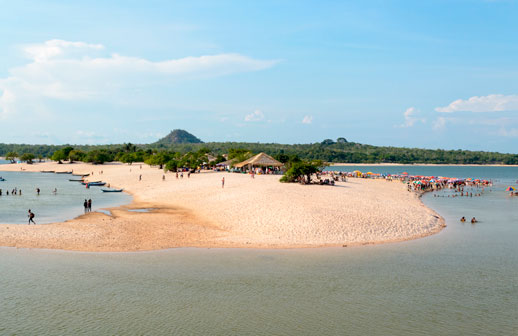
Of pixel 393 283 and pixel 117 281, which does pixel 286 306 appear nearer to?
pixel 393 283

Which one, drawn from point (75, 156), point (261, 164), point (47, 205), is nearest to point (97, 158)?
point (75, 156)

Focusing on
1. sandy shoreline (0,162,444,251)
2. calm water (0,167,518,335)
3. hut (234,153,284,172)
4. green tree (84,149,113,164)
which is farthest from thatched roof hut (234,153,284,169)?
green tree (84,149,113,164)

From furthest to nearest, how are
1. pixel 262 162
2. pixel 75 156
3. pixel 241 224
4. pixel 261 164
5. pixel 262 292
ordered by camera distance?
1. pixel 75 156
2. pixel 262 162
3. pixel 261 164
4. pixel 241 224
5. pixel 262 292

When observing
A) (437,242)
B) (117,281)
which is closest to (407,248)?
(437,242)

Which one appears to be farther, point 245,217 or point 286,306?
point 245,217

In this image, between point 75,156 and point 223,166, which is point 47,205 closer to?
point 223,166
